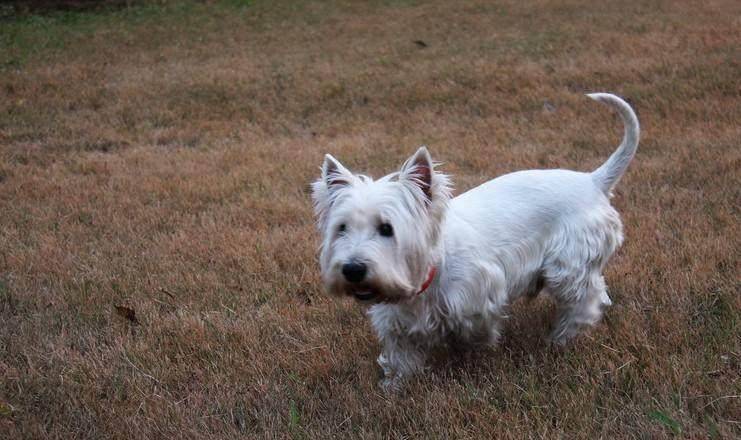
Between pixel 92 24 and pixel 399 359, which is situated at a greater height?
pixel 399 359

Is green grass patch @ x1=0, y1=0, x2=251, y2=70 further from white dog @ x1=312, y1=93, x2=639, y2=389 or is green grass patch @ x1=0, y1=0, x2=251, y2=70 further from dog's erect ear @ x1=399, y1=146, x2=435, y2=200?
dog's erect ear @ x1=399, y1=146, x2=435, y2=200

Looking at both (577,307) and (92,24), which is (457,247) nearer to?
(577,307)

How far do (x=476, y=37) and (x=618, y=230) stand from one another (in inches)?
455

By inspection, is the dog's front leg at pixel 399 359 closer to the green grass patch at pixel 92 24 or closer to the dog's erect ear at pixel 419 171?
the dog's erect ear at pixel 419 171

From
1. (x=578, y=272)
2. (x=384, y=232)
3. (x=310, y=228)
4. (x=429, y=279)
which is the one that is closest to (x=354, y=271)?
(x=384, y=232)

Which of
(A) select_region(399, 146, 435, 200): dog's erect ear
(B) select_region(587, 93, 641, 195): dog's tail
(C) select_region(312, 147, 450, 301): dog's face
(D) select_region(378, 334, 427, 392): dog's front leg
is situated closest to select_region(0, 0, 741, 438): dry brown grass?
(D) select_region(378, 334, 427, 392): dog's front leg

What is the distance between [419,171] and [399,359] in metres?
0.98

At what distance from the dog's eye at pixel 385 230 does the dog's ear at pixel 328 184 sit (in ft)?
0.97

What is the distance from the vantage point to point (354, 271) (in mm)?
3215

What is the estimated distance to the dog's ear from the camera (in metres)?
3.57

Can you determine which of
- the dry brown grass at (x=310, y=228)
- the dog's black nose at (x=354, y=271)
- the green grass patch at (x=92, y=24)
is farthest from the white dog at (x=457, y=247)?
the green grass patch at (x=92, y=24)

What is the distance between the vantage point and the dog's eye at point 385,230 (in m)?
3.39

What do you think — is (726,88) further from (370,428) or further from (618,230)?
(370,428)

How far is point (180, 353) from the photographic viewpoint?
4203 millimetres
